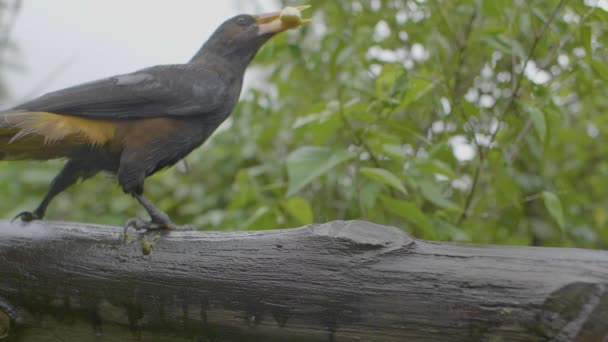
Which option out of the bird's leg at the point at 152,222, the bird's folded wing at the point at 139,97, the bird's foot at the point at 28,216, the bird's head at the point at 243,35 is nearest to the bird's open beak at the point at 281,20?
the bird's head at the point at 243,35

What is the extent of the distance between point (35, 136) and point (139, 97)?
280 mm

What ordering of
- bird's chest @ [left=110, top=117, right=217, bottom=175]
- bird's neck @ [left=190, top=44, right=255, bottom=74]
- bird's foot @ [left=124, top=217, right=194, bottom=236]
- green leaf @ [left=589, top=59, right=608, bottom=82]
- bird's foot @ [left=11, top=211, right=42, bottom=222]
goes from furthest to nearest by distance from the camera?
bird's neck @ [left=190, top=44, right=255, bottom=74]
bird's foot @ [left=11, top=211, right=42, bottom=222]
bird's chest @ [left=110, top=117, right=217, bottom=175]
bird's foot @ [left=124, top=217, right=194, bottom=236]
green leaf @ [left=589, top=59, right=608, bottom=82]

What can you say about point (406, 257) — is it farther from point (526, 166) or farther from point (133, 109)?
point (526, 166)

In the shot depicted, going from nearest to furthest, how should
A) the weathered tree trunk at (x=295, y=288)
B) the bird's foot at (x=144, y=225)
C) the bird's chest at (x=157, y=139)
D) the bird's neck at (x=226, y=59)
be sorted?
the weathered tree trunk at (x=295, y=288) → the bird's foot at (x=144, y=225) → the bird's chest at (x=157, y=139) → the bird's neck at (x=226, y=59)

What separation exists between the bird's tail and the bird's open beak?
0.64m

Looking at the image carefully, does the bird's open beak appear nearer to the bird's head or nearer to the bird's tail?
the bird's head

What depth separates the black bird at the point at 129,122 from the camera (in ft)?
5.23

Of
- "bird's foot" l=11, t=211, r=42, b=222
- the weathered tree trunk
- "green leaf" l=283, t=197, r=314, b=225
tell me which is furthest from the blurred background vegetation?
the weathered tree trunk

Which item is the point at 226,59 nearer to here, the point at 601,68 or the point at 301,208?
the point at 301,208

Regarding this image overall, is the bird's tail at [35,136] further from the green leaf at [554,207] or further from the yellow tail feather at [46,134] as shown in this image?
the green leaf at [554,207]

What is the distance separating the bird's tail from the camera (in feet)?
5.08

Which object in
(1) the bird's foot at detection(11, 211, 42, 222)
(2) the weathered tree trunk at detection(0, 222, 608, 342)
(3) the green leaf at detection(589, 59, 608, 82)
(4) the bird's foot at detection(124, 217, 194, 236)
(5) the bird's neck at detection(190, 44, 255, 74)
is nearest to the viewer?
(2) the weathered tree trunk at detection(0, 222, 608, 342)

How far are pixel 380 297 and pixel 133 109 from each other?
0.94 metres

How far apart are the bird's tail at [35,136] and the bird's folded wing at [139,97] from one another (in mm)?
39
